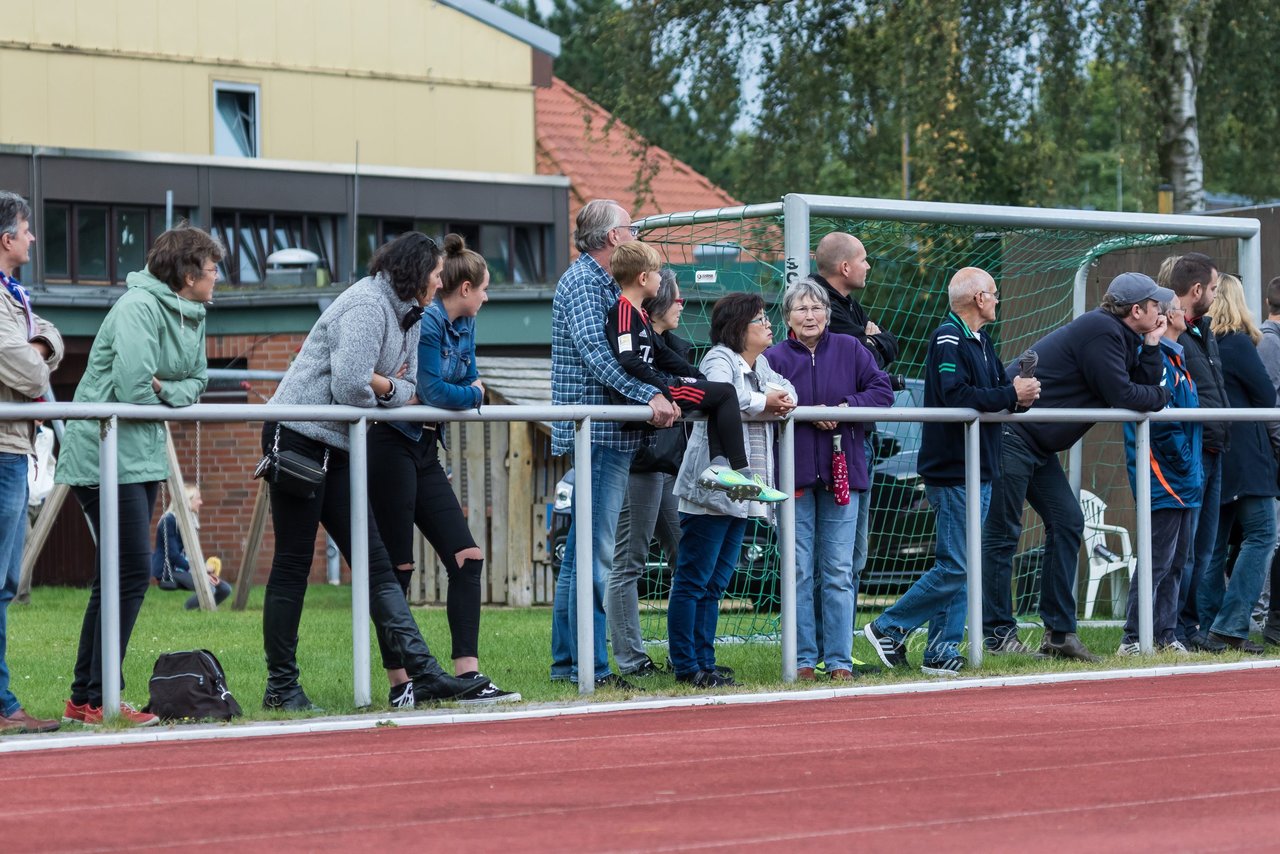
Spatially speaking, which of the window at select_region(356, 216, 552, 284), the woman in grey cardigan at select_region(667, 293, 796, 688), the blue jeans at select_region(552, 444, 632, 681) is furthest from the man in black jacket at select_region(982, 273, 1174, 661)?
the window at select_region(356, 216, 552, 284)

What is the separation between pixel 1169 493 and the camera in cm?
919

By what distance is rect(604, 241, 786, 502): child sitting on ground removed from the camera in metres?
7.62

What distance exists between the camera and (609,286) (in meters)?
7.83

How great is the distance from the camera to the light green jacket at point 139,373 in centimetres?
680

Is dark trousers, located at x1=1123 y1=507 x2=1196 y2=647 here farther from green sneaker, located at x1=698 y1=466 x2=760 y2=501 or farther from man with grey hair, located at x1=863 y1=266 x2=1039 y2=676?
green sneaker, located at x1=698 y1=466 x2=760 y2=501

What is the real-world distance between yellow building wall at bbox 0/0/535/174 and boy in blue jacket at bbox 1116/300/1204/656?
714 inches

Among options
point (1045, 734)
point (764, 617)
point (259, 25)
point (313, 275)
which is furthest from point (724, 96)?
point (1045, 734)

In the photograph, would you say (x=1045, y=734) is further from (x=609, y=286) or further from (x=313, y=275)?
(x=313, y=275)

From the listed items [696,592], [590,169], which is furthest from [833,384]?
[590,169]

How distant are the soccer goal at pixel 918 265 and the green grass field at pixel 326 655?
84 centimetres

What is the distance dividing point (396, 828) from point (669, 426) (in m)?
3.09

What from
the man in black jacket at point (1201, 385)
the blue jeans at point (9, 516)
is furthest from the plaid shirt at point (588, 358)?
the man in black jacket at point (1201, 385)

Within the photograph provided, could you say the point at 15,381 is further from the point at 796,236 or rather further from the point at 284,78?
the point at 284,78

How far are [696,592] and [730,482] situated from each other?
564mm
